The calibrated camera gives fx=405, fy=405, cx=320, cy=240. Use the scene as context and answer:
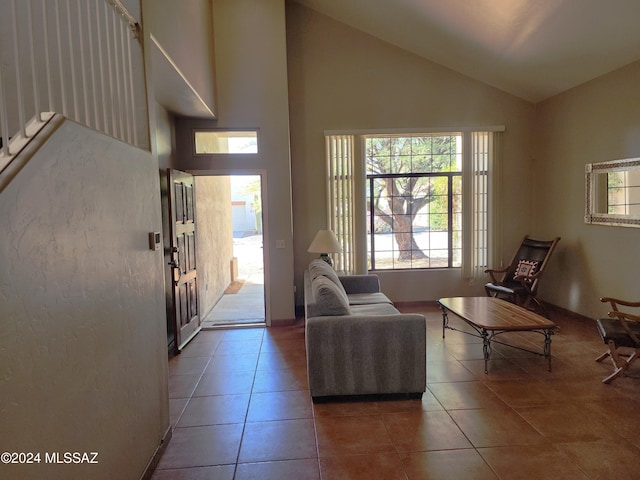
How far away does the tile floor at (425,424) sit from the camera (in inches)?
90.0

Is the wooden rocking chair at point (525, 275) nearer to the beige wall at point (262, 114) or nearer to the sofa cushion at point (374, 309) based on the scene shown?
the sofa cushion at point (374, 309)

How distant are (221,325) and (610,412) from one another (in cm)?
410

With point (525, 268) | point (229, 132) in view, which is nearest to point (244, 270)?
point (229, 132)

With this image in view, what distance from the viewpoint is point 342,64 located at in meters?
5.62

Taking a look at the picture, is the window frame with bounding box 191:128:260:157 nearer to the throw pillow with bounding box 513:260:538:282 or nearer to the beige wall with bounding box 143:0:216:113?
the beige wall with bounding box 143:0:216:113

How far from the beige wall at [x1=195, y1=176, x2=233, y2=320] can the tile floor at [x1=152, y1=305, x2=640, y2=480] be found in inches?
79.1

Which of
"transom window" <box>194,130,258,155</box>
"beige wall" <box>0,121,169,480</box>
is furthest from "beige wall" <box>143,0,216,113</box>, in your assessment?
"beige wall" <box>0,121,169,480</box>

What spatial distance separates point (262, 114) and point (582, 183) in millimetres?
4041

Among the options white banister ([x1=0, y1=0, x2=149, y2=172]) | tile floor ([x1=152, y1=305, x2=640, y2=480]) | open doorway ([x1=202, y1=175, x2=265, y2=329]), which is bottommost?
tile floor ([x1=152, y1=305, x2=640, y2=480])

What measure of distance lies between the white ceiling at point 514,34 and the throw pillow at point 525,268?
2263 millimetres

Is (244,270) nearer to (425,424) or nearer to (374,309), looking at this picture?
(374,309)

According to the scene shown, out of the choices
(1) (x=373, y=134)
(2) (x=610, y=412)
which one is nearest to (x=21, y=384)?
(2) (x=610, y=412)

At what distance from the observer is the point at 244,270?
376 inches

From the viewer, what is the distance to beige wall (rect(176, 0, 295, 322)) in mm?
4969
